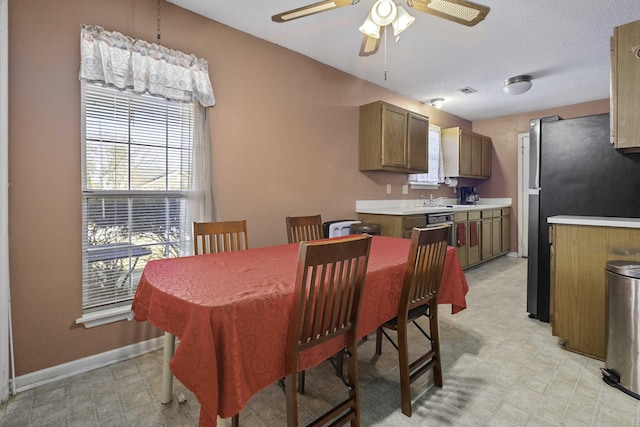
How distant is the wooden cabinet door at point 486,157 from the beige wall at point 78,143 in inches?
127

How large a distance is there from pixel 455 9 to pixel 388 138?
199 cm

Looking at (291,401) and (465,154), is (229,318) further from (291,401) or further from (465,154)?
(465,154)

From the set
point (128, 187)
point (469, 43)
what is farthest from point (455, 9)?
point (128, 187)

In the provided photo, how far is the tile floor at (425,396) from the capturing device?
1.52m

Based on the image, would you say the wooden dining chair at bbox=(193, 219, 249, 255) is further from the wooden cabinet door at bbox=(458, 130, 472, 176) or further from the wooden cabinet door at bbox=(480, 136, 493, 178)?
the wooden cabinet door at bbox=(480, 136, 493, 178)

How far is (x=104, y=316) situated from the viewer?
2049 millimetres

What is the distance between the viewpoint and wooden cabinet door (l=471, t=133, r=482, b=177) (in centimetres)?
525

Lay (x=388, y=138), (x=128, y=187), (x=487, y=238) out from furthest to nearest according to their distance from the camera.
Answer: (x=487, y=238)
(x=388, y=138)
(x=128, y=187)

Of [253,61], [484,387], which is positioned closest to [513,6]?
[253,61]

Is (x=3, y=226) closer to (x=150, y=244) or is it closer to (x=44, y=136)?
(x=44, y=136)

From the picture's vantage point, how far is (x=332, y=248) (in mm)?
1124

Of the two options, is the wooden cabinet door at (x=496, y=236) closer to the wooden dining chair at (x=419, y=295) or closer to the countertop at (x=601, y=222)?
the countertop at (x=601, y=222)

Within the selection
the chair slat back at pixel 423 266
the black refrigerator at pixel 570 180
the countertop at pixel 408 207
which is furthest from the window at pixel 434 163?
the chair slat back at pixel 423 266

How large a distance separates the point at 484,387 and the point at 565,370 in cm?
62
